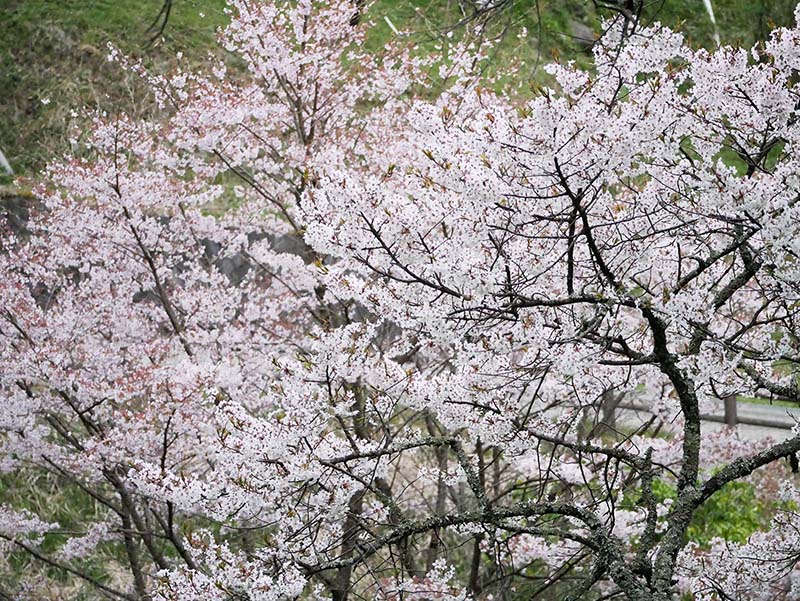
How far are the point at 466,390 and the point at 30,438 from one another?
3949 millimetres

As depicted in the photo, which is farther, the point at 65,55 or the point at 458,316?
the point at 65,55

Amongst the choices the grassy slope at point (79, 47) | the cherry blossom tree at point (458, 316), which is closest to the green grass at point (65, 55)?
the grassy slope at point (79, 47)

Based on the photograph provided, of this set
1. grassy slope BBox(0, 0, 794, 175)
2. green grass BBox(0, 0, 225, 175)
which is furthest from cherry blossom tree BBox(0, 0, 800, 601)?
green grass BBox(0, 0, 225, 175)

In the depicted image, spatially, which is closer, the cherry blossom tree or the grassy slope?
the cherry blossom tree

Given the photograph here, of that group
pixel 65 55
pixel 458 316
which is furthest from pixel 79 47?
pixel 458 316

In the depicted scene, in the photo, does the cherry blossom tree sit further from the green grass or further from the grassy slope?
the green grass

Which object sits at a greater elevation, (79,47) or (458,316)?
(79,47)

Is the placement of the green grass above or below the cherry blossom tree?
above

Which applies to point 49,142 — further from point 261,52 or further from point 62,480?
point 261,52

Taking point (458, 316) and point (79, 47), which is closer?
point (458, 316)

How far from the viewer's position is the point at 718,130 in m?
3.43

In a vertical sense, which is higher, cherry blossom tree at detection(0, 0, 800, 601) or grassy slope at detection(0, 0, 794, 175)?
grassy slope at detection(0, 0, 794, 175)

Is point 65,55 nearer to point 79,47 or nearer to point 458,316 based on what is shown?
point 79,47

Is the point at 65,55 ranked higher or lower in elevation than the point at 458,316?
higher
